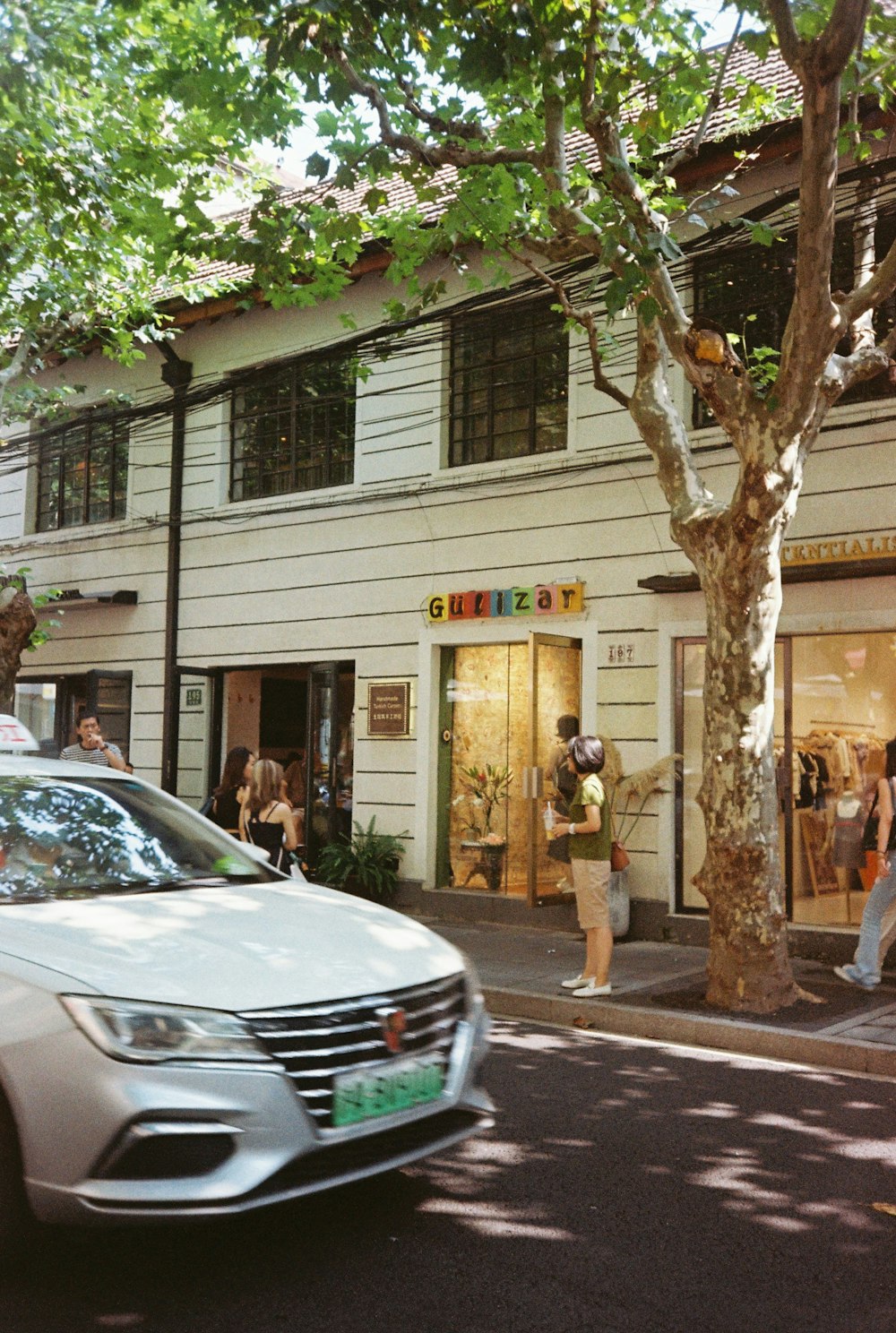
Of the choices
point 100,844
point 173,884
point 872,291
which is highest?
point 872,291

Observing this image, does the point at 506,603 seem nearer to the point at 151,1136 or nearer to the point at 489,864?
the point at 489,864

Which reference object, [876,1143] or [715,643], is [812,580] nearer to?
[715,643]

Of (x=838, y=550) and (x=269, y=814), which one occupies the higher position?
(x=838, y=550)

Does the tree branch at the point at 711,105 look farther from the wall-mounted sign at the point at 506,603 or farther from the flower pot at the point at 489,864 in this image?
the flower pot at the point at 489,864

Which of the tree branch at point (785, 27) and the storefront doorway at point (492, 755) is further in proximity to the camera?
the storefront doorway at point (492, 755)

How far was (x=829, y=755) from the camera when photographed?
10.7 meters

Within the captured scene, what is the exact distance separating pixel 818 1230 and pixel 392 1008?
1.73m

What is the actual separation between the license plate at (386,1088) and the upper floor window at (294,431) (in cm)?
1086

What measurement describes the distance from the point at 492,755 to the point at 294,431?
488 centimetres

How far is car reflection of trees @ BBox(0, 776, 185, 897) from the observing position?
448 centimetres

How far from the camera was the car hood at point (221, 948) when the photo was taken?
A: 11.7 feet

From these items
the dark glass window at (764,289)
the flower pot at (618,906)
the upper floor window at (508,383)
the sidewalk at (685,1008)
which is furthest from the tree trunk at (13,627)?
the dark glass window at (764,289)

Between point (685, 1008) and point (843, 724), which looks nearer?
point (685, 1008)

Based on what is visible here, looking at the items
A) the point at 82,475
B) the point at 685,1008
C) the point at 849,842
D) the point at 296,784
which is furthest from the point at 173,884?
the point at 82,475
